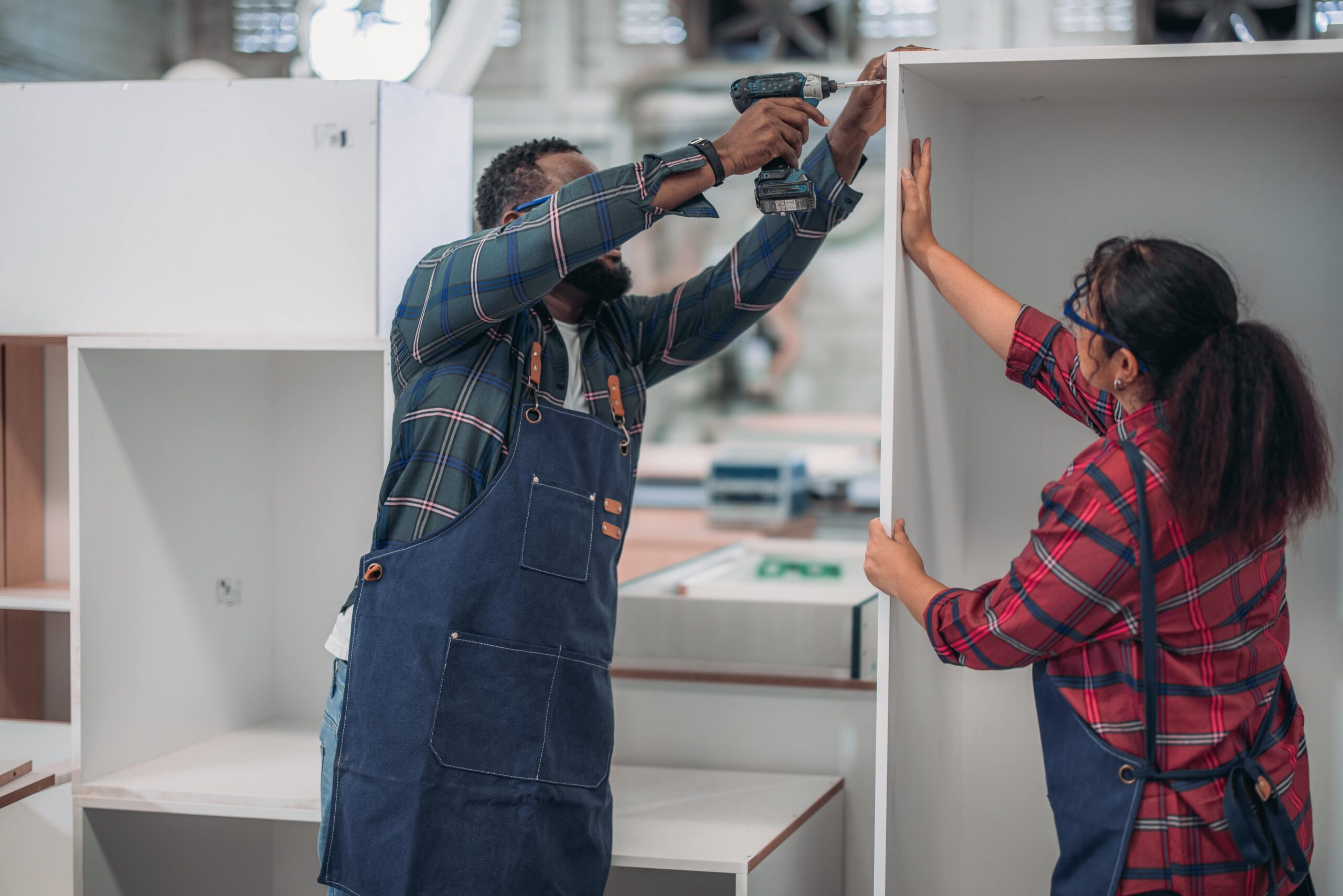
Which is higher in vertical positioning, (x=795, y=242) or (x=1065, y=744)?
(x=795, y=242)

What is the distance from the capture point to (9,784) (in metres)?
1.87

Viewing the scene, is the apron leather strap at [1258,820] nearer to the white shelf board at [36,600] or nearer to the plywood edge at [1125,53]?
the plywood edge at [1125,53]

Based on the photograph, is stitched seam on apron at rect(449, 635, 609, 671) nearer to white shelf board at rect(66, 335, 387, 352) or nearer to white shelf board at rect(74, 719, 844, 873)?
white shelf board at rect(74, 719, 844, 873)

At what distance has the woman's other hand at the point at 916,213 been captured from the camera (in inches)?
58.6

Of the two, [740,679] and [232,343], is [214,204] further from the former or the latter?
[740,679]

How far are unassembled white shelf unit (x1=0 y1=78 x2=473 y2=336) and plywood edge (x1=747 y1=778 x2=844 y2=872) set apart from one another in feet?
3.43

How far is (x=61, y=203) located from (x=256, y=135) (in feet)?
1.24

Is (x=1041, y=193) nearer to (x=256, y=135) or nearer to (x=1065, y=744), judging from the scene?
(x=1065, y=744)

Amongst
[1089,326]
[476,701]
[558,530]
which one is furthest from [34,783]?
[1089,326]

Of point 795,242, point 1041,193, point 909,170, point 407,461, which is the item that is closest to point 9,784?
point 407,461

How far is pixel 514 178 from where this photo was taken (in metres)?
1.72

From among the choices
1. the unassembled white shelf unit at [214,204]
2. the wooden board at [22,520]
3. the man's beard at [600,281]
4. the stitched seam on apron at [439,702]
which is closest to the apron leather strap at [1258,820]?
the stitched seam on apron at [439,702]

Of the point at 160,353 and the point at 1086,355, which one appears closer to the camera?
the point at 1086,355

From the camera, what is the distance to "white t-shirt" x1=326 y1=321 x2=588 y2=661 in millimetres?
1616
